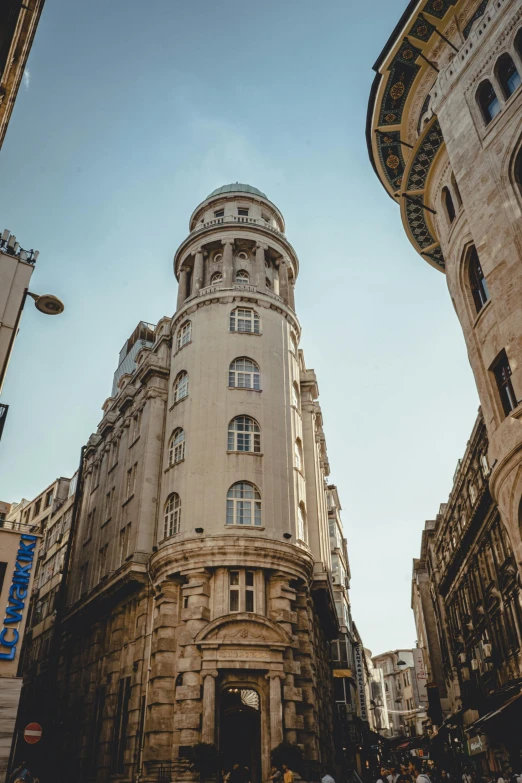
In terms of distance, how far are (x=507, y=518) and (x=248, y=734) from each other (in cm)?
2015

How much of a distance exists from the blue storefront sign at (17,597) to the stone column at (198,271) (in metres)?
20.8

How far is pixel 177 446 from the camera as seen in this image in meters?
34.6

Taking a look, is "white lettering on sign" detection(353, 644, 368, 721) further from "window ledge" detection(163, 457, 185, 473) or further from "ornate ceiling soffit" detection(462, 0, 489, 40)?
"ornate ceiling soffit" detection(462, 0, 489, 40)

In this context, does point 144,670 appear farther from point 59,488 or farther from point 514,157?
point 59,488

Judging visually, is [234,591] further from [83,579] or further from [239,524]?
[83,579]

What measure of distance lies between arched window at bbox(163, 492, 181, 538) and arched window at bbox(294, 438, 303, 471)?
7011mm

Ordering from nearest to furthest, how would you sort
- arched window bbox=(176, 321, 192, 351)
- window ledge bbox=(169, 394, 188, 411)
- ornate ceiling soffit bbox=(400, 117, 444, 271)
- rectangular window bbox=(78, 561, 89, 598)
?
ornate ceiling soffit bbox=(400, 117, 444, 271) → window ledge bbox=(169, 394, 188, 411) → arched window bbox=(176, 321, 192, 351) → rectangular window bbox=(78, 561, 89, 598)

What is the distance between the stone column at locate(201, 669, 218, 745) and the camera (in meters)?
25.2

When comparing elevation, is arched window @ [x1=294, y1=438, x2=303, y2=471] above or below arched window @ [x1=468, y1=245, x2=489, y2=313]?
above

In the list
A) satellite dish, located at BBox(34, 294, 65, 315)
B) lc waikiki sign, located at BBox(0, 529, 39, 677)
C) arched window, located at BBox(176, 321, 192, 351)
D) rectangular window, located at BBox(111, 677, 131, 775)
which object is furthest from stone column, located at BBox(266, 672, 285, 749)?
arched window, located at BBox(176, 321, 192, 351)

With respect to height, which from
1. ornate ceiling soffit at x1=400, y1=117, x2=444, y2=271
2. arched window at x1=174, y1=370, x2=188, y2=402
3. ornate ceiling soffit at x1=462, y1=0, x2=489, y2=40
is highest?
ornate ceiling soffit at x1=462, y1=0, x2=489, y2=40

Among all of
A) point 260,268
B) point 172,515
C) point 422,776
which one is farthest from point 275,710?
point 260,268

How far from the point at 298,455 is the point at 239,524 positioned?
699 centimetres

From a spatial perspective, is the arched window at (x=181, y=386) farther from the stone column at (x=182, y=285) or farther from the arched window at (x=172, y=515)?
the arched window at (x=172, y=515)
